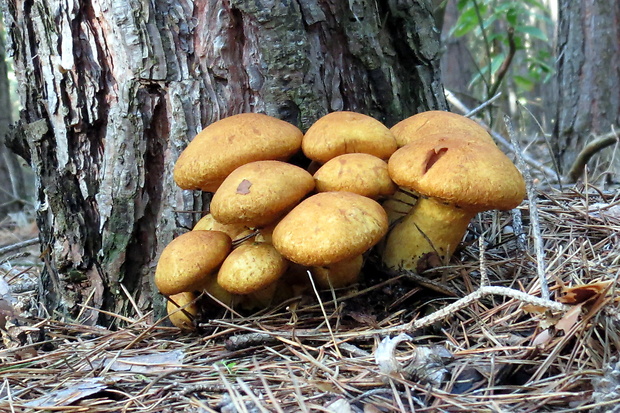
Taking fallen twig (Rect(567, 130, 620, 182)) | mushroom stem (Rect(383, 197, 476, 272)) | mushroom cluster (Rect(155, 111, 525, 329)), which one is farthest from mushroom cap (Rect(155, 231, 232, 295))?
fallen twig (Rect(567, 130, 620, 182))

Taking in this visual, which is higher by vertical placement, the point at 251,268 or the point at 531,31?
the point at 531,31

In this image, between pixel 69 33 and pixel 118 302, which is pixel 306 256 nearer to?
pixel 118 302

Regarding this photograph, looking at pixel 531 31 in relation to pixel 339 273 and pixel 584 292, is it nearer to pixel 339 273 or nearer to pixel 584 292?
pixel 339 273

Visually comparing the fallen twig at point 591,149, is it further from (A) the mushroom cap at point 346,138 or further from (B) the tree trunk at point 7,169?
(B) the tree trunk at point 7,169

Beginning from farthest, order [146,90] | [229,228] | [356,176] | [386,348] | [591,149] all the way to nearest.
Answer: [591,149], [146,90], [229,228], [356,176], [386,348]

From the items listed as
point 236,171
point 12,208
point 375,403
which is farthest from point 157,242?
point 12,208

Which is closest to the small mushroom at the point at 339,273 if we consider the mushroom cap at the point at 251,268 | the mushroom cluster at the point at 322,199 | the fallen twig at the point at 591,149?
the mushroom cluster at the point at 322,199

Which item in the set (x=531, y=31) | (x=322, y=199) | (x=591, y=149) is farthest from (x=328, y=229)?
(x=531, y=31)
